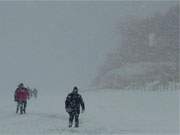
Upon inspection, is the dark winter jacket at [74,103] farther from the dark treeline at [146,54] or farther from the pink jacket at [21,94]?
the dark treeline at [146,54]

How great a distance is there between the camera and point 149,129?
102 ft

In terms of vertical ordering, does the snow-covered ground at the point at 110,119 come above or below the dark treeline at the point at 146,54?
below

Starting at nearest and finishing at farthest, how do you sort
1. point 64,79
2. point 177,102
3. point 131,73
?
point 177,102 → point 131,73 → point 64,79

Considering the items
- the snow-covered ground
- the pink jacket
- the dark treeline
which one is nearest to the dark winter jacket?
the snow-covered ground

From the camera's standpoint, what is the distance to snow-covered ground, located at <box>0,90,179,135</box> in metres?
29.1

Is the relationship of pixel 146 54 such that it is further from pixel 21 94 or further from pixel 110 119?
pixel 21 94

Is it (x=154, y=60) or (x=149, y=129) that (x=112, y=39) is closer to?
(x=154, y=60)

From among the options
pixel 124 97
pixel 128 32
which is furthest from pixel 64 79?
pixel 124 97

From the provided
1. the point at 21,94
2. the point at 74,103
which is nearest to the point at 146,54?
the point at 21,94

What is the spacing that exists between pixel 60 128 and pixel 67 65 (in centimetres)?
16534

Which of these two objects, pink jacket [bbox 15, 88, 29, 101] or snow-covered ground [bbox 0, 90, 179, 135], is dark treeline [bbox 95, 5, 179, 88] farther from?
pink jacket [bbox 15, 88, 29, 101]

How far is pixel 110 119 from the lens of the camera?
36844 millimetres

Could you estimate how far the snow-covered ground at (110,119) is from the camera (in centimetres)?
2906

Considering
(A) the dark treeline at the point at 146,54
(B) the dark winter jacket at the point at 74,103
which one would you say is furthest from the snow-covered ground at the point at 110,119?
(A) the dark treeline at the point at 146,54
